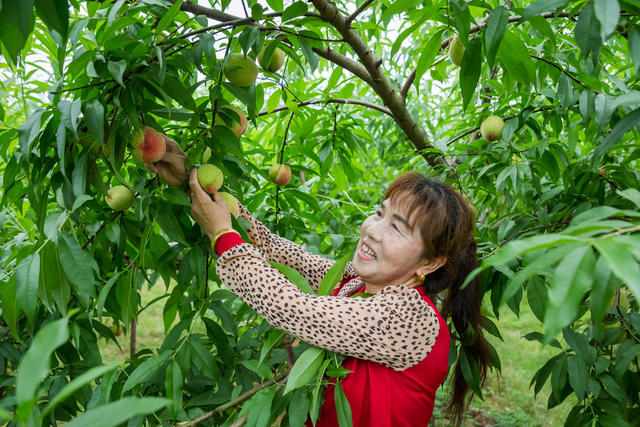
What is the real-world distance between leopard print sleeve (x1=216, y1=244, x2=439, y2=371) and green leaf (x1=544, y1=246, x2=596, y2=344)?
0.79m

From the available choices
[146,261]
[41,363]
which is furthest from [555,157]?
[41,363]

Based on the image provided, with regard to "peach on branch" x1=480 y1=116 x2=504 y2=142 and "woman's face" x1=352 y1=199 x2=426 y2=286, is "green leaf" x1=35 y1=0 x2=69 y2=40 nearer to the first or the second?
"woman's face" x1=352 y1=199 x2=426 y2=286

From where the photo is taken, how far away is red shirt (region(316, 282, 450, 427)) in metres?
1.48

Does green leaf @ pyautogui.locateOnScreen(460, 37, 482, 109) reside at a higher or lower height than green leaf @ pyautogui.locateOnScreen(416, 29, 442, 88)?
lower

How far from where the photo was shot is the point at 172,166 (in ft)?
4.96

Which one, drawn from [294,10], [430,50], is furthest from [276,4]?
[430,50]

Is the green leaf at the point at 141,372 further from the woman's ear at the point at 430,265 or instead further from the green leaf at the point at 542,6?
the green leaf at the point at 542,6

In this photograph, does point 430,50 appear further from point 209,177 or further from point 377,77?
point 209,177

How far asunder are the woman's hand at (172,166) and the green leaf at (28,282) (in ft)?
1.41

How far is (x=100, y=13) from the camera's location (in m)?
1.28

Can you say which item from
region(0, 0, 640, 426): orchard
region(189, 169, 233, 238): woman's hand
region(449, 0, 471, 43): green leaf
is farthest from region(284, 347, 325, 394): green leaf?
region(449, 0, 471, 43): green leaf

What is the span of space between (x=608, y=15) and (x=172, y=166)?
1.14 m

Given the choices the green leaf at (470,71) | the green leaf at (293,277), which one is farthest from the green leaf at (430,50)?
the green leaf at (293,277)

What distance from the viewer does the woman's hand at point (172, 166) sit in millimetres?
1489
